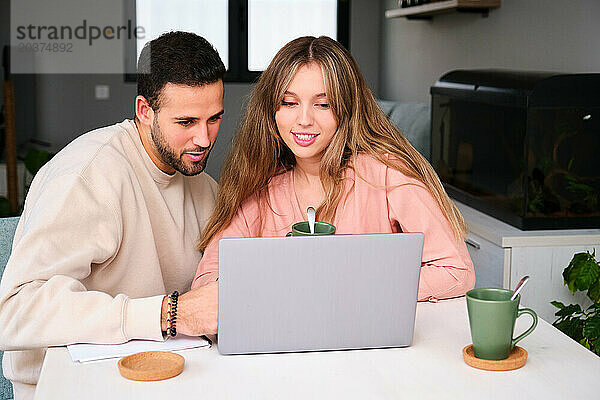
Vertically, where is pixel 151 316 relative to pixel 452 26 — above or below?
below

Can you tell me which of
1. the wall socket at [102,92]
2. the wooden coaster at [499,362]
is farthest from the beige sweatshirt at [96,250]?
the wall socket at [102,92]

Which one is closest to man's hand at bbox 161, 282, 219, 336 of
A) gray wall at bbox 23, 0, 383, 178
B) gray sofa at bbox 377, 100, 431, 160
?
gray sofa at bbox 377, 100, 431, 160

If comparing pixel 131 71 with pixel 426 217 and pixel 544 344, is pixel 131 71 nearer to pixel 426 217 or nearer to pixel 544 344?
pixel 426 217

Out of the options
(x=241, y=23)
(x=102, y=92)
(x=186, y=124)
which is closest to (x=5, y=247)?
(x=186, y=124)

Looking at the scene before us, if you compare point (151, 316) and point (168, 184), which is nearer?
point (151, 316)

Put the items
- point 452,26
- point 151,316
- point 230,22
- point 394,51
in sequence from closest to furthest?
1. point 151,316
2. point 452,26
3. point 394,51
4. point 230,22

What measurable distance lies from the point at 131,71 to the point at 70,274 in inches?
198

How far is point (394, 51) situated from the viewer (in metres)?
5.79

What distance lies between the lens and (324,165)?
169cm

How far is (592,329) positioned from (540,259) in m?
0.46

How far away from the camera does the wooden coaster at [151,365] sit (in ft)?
3.53

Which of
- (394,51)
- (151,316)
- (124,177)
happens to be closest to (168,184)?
(124,177)

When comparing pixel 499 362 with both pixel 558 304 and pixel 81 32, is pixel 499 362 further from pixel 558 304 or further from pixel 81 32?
pixel 81 32

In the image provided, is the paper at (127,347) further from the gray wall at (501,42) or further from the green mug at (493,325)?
the gray wall at (501,42)
